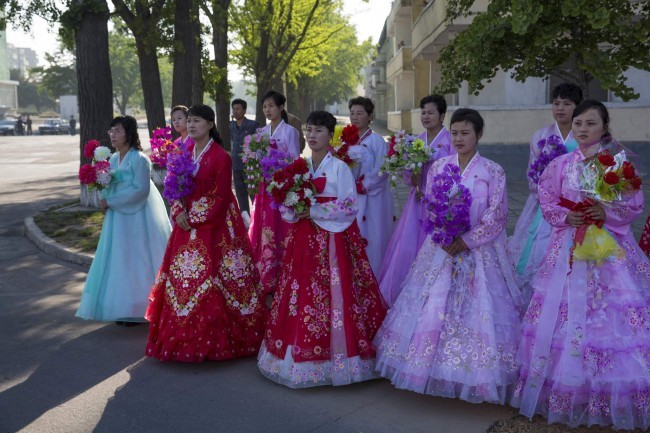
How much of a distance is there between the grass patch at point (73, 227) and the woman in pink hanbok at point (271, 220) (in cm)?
319

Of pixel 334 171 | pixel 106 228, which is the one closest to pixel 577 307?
pixel 334 171

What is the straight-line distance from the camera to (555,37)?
7422 millimetres

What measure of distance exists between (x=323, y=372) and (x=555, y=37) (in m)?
4.46

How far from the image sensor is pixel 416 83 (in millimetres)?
32906

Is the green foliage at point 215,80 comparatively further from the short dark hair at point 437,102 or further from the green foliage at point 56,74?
the green foliage at point 56,74

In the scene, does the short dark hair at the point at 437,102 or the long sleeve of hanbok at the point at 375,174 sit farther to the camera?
the long sleeve of hanbok at the point at 375,174

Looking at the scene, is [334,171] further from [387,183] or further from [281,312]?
[387,183]

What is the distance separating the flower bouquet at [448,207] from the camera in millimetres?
4988

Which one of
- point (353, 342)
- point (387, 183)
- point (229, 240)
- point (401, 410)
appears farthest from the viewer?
point (387, 183)

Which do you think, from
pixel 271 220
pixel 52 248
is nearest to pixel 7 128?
pixel 52 248

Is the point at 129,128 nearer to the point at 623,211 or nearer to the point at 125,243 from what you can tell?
the point at 125,243

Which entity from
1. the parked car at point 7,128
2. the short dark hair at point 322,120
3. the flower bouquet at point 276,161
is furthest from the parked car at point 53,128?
the short dark hair at point 322,120

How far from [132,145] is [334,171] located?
2639mm

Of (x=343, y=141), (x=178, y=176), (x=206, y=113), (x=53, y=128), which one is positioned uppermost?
(x=53, y=128)
